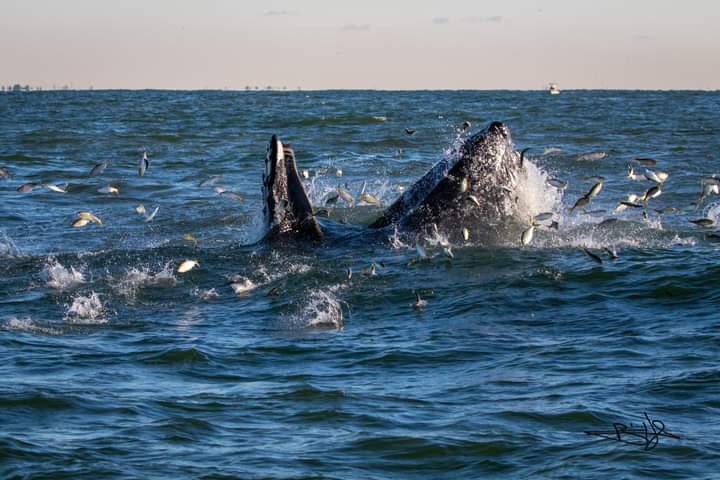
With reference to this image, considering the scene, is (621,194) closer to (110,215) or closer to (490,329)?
(110,215)

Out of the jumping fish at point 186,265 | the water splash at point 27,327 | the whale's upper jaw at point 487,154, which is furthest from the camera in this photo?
the whale's upper jaw at point 487,154

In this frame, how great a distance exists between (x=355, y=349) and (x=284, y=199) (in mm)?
2979

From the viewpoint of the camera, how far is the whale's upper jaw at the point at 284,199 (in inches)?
436

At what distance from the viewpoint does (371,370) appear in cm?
798

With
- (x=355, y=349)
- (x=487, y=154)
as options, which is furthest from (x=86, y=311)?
(x=487, y=154)

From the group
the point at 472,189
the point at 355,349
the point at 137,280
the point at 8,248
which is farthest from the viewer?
the point at 8,248

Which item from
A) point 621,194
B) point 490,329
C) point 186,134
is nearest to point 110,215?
point 621,194

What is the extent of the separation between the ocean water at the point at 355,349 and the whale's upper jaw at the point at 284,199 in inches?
6.1

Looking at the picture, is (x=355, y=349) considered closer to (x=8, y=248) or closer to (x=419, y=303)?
(x=419, y=303)

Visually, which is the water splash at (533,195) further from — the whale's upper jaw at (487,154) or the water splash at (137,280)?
the water splash at (137,280)

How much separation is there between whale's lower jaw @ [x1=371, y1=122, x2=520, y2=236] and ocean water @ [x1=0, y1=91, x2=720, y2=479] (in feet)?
0.89

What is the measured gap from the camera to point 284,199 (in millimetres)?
11211

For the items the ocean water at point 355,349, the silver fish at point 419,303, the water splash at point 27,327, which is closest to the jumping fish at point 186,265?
the ocean water at point 355,349

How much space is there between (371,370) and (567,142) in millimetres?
22531
